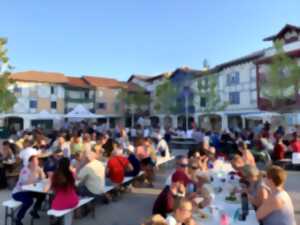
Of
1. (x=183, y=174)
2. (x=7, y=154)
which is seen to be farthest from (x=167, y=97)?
(x=183, y=174)

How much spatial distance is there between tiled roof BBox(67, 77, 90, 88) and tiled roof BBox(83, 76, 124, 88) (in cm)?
60

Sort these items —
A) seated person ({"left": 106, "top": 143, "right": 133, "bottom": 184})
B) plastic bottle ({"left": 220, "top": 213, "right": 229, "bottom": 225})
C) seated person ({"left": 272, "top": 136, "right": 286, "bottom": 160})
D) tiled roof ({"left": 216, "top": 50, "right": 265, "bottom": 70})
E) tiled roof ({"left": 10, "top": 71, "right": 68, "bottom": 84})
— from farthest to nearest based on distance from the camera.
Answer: tiled roof ({"left": 10, "top": 71, "right": 68, "bottom": 84})
tiled roof ({"left": 216, "top": 50, "right": 265, "bottom": 70})
seated person ({"left": 272, "top": 136, "right": 286, "bottom": 160})
seated person ({"left": 106, "top": 143, "right": 133, "bottom": 184})
plastic bottle ({"left": 220, "top": 213, "right": 229, "bottom": 225})

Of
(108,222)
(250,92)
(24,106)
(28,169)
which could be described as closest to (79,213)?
(108,222)

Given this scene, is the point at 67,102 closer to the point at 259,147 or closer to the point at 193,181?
the point at 259,147

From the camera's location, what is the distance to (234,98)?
37.2 metres

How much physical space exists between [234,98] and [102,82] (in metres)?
22.4

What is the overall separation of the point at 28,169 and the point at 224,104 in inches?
1240

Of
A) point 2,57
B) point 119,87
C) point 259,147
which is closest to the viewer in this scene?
point 259,147

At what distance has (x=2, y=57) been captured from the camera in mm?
24062

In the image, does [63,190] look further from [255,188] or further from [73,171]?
[255,188]

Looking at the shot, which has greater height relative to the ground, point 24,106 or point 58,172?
point 24,106

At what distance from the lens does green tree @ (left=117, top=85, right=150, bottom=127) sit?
1926 inches

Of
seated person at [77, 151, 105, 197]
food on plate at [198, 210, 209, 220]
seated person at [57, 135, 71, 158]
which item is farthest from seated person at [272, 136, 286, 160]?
food on plate at [198, 210, 209, 220]

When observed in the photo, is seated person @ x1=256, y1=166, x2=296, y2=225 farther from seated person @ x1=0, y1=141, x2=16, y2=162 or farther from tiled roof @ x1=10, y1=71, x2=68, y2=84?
tiled roof @ x1=10, y1=71, x2=68, y2=84
